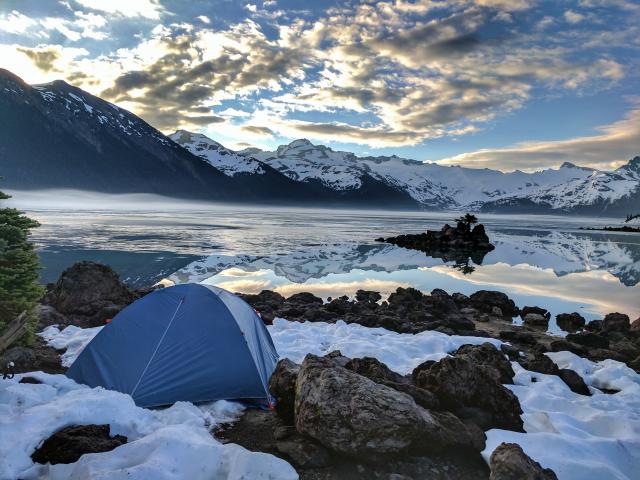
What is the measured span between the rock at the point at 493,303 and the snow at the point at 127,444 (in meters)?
17.0

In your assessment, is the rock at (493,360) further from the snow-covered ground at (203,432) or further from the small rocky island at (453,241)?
the small rocky island at (453,241)

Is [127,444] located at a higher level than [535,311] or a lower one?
higher

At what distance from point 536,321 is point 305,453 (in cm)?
1597

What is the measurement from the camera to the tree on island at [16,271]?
382 inches

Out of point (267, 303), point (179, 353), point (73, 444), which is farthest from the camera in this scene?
point (267, 303)

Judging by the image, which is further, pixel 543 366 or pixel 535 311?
pixel 535 311

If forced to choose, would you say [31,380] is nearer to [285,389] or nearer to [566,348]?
[285,389]

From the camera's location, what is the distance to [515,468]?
548cm

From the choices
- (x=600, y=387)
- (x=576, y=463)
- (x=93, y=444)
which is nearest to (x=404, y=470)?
(x=576, y=463)

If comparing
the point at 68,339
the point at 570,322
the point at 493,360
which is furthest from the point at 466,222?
the point at 68,339

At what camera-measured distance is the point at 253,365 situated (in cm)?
880

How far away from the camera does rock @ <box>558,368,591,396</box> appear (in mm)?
9891

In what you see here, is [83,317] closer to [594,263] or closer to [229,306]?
[229,306]

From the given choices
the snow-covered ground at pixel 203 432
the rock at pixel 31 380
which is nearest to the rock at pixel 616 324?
the snow-covered ground at pixel 203 432
